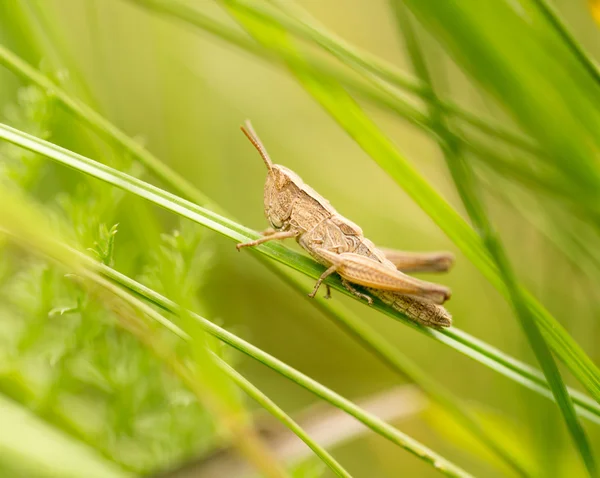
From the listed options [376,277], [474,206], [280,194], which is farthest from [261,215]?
[474,206]

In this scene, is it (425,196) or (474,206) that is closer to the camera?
(474,206)

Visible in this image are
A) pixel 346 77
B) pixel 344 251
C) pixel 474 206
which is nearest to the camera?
pixel 474 206

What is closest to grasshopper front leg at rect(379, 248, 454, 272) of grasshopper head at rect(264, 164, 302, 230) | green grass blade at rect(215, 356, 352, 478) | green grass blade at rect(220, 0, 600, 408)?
grasshopper head at rect(264, 164, 302, 230)

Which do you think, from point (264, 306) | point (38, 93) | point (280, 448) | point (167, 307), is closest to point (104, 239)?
point (167, 307)

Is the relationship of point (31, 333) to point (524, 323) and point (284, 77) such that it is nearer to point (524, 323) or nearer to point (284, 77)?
point (524, 323)

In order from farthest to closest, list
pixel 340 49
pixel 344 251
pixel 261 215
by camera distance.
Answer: pixel 261 215, pixel 344 251, pixel 340 49

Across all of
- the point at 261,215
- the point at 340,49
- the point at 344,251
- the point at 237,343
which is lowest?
the point at 237,343

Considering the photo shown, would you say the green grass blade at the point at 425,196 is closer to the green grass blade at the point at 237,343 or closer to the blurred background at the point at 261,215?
the blurred background at the point at 261,215

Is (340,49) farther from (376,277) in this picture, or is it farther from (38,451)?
(38,451)

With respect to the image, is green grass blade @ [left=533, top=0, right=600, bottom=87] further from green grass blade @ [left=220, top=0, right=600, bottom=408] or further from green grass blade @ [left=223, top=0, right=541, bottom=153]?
green grass blade @ [left=220, top=0, right=600, bottom=408]
